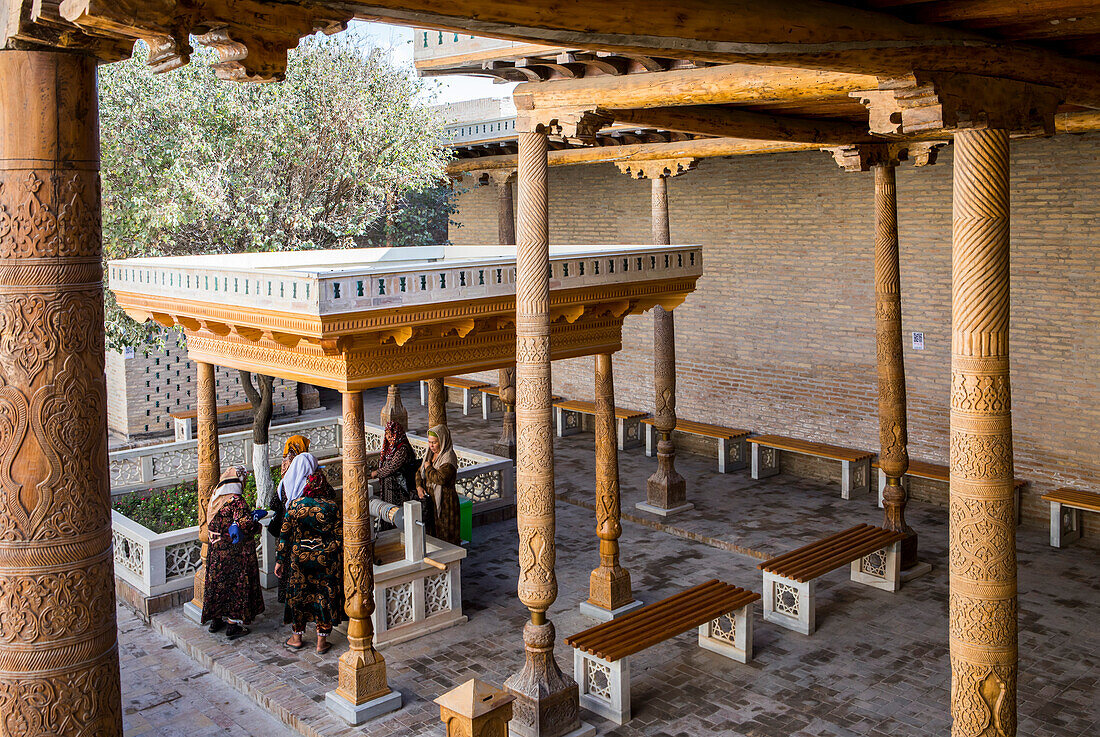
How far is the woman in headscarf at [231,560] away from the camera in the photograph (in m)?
8.89

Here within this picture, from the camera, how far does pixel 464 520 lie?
Result: 460 inches

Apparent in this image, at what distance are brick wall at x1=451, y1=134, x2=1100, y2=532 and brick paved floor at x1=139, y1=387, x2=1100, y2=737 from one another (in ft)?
5.13

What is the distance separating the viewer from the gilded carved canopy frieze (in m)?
7.20

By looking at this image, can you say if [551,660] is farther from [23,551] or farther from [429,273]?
[23,551]

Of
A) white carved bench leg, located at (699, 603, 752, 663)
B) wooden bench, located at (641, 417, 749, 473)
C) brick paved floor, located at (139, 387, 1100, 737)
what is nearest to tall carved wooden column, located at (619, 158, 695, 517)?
brick paved floor, located at (139, 387, 1100, 737)

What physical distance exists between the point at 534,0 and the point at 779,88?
2.96 metres

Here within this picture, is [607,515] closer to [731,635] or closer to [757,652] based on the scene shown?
[731,635]

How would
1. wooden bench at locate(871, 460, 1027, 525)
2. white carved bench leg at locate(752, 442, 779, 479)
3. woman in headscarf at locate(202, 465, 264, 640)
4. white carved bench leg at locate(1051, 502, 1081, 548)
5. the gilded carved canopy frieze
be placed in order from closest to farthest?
the gilded carved canopy frieze → woman in headscarf at locate(202, 465, 264, 640) → white carved bench leg at locate(1051, 502, 1081, 548) → wooden bench at locate(871, 460, 1027, 525) → white carved bench leg at locate(752, 442, 779, 479)

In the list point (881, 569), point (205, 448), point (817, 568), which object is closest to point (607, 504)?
point (817, 568)

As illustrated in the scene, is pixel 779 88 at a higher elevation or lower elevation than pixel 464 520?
higher

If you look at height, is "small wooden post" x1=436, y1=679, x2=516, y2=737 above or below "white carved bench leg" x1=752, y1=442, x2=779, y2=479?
above

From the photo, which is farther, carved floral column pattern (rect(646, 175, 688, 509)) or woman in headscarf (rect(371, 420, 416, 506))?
carved floral column pattern (rect(646, 175, 688, 509))

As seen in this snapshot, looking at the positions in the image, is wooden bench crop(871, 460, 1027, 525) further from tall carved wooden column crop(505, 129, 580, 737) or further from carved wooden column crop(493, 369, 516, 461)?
tall carved wooden column crop(505, 129, 580, 737)

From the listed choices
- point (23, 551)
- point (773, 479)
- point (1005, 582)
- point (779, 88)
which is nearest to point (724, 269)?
point (773, 479)
